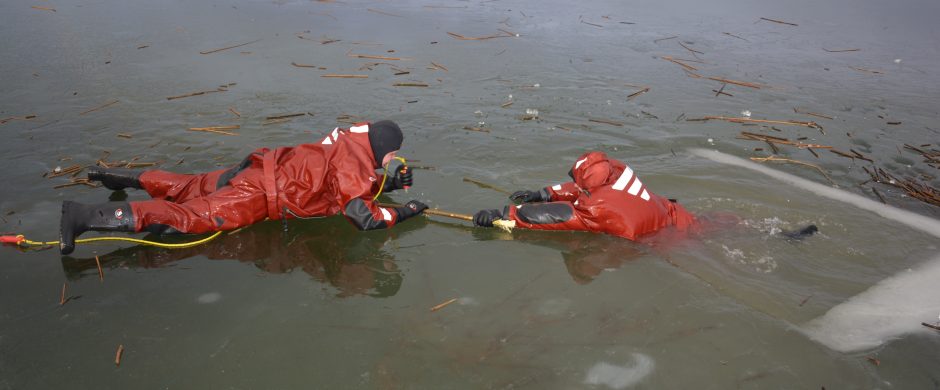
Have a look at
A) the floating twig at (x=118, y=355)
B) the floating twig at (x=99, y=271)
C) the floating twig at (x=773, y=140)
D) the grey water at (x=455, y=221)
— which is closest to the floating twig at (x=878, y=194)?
the grey water at (x=455, y=221)

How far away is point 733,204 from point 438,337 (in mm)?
3555

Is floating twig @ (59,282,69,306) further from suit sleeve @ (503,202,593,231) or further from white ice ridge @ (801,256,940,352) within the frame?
white ice ridge @ (801,256,940,352)

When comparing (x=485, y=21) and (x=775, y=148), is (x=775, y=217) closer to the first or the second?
(x=775, y=148)

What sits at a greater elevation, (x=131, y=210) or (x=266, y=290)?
(x=131, y=210)

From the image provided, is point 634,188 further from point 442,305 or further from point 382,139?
point 382,139

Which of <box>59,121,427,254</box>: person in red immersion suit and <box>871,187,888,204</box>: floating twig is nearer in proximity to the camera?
<box>59,121,427,254</box>: person in red immersion suit

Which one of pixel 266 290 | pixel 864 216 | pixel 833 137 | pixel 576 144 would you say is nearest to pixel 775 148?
pixel 833 137

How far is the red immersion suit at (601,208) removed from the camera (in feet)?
14.2

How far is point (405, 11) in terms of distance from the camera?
38.0 ft

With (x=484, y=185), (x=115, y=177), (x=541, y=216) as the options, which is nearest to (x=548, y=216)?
(x=541, y=216)

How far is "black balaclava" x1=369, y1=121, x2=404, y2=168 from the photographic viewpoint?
432 centimetres

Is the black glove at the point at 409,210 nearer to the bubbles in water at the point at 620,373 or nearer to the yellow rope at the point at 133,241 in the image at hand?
the yellow rope at the point at 133,241

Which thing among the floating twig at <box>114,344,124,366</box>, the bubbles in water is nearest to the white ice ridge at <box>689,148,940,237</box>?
the bubbles in water

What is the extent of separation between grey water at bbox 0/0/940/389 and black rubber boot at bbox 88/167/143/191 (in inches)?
9.0
